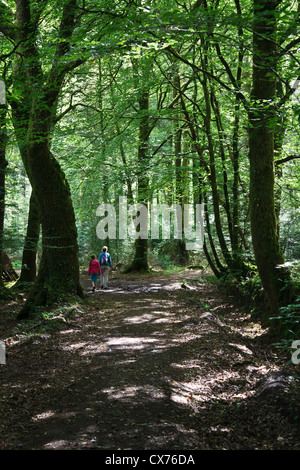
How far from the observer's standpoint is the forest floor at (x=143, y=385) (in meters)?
4.06

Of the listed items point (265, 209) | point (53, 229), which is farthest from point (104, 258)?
point (265, 209)

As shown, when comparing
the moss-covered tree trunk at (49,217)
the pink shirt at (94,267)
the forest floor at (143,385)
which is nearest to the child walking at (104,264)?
the pink shirt at (94,267)

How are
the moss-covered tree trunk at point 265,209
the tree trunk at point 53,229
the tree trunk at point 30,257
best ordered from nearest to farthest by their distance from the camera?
the moss-covered tree trunk at point 265,209, the tree trunk at point 53,229, the tree trunk at point 30,257

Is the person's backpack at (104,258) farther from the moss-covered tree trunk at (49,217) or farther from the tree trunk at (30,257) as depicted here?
the moss-covered tree trunk at (49,217)

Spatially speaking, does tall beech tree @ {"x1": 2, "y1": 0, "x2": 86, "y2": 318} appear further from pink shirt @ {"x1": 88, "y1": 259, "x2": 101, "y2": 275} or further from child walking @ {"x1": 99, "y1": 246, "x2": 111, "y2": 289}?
child walking @ {"x1": 99, "y1": 246, "x2": 111, "y2": 289}

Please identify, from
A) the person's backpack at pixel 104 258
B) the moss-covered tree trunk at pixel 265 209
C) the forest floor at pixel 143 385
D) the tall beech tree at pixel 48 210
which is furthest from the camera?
the person's backpack at pixel 104 258

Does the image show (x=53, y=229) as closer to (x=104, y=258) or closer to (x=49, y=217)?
(x=49, y=217)

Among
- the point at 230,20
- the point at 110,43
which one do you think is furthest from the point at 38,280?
the point at 230,20

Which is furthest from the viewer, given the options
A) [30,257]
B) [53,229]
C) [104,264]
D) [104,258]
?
[104,264]

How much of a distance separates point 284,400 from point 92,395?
97.1 inches

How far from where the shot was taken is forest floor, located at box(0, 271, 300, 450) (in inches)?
160

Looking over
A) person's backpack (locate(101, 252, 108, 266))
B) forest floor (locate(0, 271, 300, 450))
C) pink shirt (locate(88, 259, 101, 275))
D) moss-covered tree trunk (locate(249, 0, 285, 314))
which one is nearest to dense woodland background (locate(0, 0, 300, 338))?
moss-covered tree trunk (locate(249, 0, 285, 314))

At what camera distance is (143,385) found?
5.36 meters

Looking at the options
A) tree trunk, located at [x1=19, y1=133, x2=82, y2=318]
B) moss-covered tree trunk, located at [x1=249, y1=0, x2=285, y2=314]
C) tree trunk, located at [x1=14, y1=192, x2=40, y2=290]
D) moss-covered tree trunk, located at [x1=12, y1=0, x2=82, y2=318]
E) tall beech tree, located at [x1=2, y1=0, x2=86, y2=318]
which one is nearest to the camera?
moss-covered tree trunk, located at [x1=249, y1=0, x2=285, y2=314]
